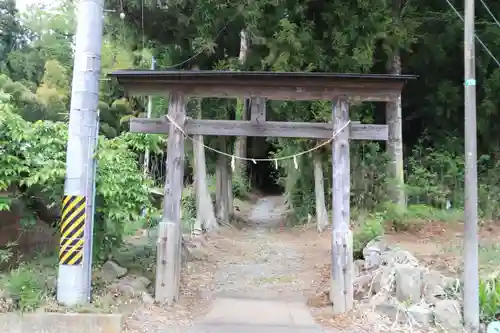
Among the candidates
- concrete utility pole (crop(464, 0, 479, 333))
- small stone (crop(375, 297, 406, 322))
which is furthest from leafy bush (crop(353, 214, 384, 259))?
concrete utility pole (crop(464, 0, 479, 333))

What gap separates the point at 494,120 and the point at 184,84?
39.4ft

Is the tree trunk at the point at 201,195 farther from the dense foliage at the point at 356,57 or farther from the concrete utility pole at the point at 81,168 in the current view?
the concrete utility pole at the point at 81,168

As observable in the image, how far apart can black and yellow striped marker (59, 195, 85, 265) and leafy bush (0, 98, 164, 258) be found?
39 centimetres

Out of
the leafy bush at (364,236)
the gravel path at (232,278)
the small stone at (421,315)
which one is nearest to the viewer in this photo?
the small stone at (421,315)

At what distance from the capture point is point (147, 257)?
28.4 feet

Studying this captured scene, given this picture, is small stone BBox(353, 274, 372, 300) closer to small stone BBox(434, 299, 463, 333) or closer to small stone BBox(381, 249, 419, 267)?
small stone BBox(381, 249, 419, 267)

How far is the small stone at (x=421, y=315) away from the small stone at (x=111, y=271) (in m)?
4.53

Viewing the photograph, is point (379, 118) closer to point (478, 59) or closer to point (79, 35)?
point (478, 59)

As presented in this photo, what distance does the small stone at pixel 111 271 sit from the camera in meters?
7.36

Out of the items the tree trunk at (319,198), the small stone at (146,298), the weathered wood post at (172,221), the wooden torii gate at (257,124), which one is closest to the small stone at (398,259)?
the wooden torii gate at (257,124)

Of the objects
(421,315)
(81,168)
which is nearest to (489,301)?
(421,315)

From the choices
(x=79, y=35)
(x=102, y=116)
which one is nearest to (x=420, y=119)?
(x=79, y=35)

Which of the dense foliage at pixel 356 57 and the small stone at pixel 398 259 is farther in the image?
the dense foliage at pixel 356 57

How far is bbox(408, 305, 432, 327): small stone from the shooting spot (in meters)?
6.44
